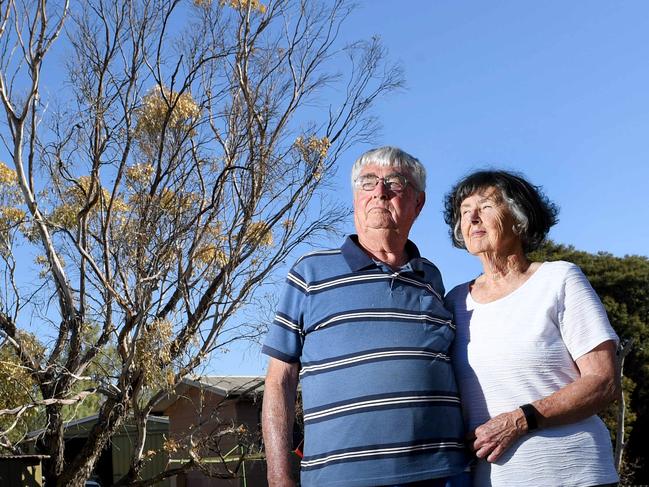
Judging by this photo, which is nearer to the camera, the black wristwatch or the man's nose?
the black wristwatch

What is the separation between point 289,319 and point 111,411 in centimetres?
1117

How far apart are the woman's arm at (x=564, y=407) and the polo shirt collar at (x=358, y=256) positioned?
589 mm

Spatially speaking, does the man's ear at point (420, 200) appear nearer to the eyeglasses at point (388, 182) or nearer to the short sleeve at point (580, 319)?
the eyeglasses at point (388, 182)

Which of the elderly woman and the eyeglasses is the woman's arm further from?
the eyeglasses

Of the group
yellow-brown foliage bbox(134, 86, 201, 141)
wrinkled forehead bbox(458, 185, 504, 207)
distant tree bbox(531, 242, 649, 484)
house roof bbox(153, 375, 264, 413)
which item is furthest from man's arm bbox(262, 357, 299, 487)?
distant tree bbox(531, 242, 649, 484)

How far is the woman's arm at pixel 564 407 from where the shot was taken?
247 centimetres

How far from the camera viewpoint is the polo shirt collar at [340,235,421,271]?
8.84 feet

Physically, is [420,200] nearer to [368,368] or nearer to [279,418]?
[368,368]

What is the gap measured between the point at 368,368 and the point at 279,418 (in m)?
0.33

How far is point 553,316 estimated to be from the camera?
8.55 ft

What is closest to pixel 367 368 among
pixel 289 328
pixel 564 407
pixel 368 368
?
pixel 368 368

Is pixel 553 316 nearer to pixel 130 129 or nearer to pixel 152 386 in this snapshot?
pixel 152 386

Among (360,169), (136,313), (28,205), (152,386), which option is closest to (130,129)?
(28,205)

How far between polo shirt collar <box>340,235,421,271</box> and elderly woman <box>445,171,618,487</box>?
0.20 m
